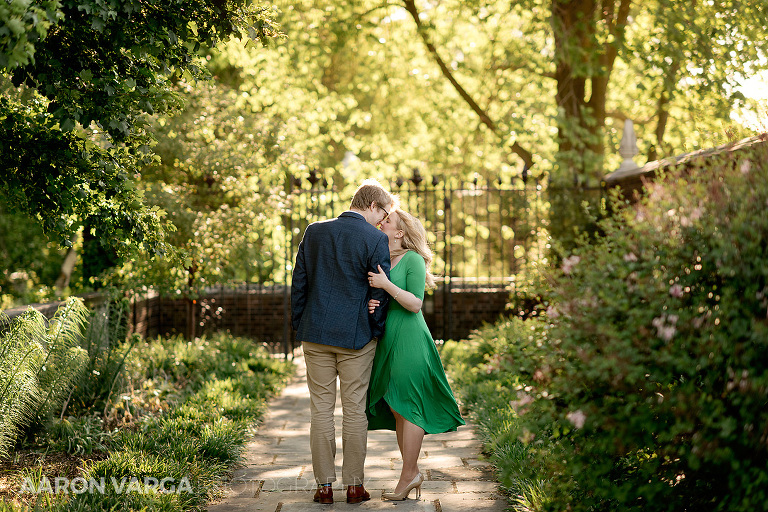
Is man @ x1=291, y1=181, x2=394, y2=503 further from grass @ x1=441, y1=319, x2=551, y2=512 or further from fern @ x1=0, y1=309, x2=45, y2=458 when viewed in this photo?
fern @ x1=0, y1=309, x2=45, y2=458

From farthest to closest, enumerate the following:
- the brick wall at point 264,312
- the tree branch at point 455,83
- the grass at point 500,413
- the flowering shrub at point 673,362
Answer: the tree branch at point 455,83, the brick wall at point 264,312, the grass at point 500,413, the flowering shrub at point 673,362

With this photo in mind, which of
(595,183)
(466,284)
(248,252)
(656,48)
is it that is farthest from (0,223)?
(656,48)

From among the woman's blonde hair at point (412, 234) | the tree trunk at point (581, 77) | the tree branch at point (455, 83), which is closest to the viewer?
the woman's blonde hair at point (412, 234)

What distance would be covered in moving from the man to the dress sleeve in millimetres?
178

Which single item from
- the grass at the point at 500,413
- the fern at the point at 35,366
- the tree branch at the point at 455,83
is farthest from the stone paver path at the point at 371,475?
the tree branch at the point at 455,83

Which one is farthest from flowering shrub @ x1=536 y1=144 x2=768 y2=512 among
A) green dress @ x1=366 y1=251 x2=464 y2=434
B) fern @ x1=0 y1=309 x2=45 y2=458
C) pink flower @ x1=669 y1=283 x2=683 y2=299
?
fern @ x1=0 y1=309 x2=45 y2=458

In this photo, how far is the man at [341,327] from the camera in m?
3.99

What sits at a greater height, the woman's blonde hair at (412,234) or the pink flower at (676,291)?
the woman's blonde hair at (412,234)

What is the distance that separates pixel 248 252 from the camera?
30.5 ft

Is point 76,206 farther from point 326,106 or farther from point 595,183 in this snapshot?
point 326,106

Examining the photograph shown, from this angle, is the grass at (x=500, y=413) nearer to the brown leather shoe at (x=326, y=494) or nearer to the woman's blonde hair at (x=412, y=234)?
the woman's blonde hair at (x=412, y=234)

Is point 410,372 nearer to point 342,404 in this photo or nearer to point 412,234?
point 342,404

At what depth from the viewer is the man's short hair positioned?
418 cm

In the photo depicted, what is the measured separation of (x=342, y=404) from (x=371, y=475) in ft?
3.14
